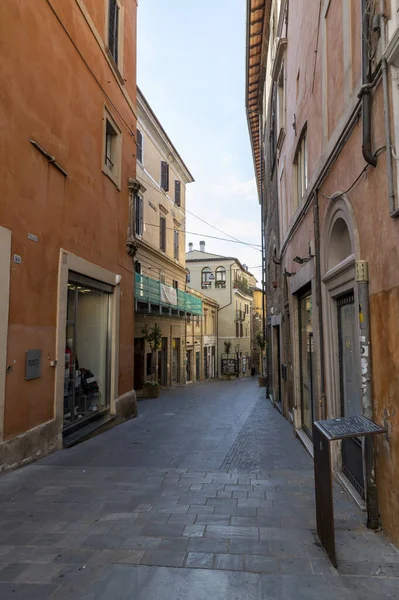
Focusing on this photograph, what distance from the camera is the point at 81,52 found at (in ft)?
26.4

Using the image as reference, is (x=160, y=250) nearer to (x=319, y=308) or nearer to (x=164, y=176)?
(x=164, y=176)

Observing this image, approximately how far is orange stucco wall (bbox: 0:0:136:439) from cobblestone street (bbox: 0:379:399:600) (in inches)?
56.5

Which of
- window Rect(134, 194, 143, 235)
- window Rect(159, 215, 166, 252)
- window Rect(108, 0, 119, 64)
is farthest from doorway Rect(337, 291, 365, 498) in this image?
window Rect(159, 215, 166, 252)

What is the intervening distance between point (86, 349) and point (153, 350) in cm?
1114

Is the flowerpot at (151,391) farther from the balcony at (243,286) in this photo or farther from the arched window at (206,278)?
the balcony at (243,286)

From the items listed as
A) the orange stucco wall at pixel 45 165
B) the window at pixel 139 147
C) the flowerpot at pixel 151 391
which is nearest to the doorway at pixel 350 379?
the orange stucco wall at pixel 45 165

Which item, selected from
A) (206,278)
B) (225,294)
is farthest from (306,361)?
(206,278)

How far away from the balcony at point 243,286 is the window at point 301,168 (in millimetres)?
35913

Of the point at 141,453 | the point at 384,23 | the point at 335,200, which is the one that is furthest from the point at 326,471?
the point at 141,453

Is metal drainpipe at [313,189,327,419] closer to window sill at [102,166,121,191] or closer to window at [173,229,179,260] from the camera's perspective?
window sill at [102,166,121,191]

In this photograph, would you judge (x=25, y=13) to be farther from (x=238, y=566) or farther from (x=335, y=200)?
(x=238, y=566)

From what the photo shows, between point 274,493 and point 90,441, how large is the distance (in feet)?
13.3

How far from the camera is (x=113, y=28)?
10.4 meters

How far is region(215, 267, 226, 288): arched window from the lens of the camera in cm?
4481
